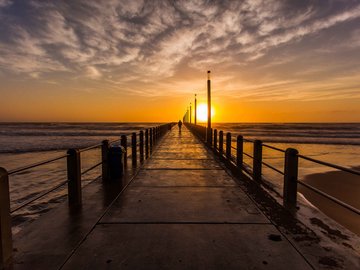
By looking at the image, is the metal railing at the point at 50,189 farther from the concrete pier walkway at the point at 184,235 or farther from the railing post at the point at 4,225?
the concrete pier walkway at the point at 184,235

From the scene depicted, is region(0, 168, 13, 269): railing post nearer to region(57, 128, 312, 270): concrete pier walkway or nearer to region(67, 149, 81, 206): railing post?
region(57, 128, 312, 270): concrete pier walkway

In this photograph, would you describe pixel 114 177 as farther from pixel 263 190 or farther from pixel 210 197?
pixel 263 190

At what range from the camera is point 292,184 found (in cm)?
560

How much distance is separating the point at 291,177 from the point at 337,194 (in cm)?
746

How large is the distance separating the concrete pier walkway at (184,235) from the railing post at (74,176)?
31.7 inches

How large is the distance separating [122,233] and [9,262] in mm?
1539

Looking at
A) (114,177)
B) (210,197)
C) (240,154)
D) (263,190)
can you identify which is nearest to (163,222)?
(210,197)

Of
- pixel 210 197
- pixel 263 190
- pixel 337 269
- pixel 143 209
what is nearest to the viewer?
pixel 337 269

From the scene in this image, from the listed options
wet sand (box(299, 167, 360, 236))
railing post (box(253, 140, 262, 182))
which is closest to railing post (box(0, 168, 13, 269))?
railing post (box(253, 140, 262, 182))

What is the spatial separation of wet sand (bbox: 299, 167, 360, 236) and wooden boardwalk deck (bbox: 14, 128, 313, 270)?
3.94m

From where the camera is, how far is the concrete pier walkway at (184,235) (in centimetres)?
349

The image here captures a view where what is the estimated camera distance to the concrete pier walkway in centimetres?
349

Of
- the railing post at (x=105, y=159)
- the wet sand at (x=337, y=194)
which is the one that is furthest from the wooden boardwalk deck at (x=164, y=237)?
the wet sand at (x=337, y=194)

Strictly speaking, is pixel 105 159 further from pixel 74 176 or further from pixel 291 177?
pixel 291 177
